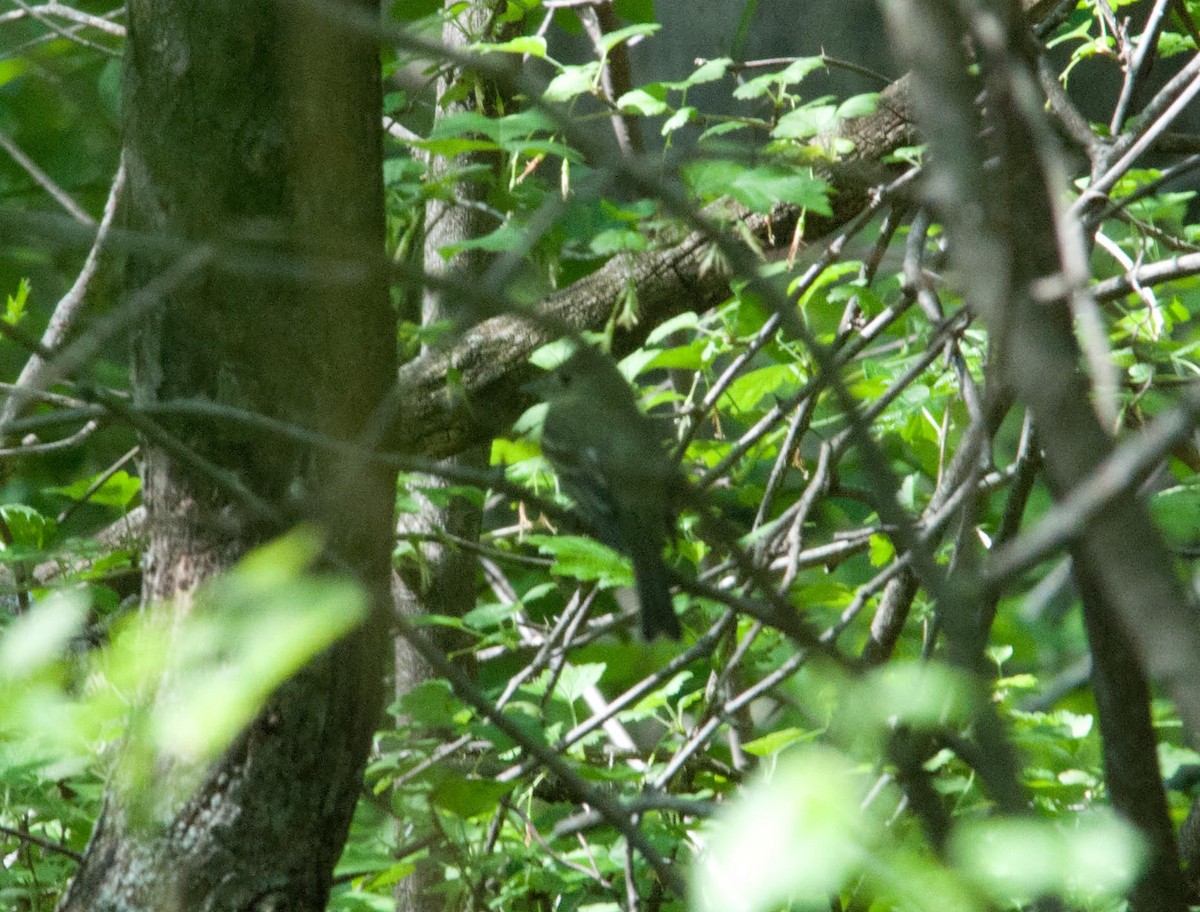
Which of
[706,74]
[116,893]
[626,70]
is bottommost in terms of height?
[116,893]

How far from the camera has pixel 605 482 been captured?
2.80m

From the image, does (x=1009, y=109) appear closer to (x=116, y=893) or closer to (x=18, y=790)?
(x=116, y=893)

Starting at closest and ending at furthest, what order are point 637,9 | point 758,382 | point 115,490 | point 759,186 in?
point 759,186 < point 758,382 < point 115,490 < point 637,9

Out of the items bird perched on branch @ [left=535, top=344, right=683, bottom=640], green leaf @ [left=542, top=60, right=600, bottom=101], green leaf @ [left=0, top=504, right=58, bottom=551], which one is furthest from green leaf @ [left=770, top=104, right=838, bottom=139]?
green leaf @ [left=0, top=504, right=58, bottom=551]

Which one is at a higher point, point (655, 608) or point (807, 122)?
point (807, 122)

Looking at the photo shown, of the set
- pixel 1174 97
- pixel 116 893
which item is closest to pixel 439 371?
pixel 116 893

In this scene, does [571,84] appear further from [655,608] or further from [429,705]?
[429,705]

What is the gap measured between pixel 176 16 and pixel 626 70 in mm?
2256

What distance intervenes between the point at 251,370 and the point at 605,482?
44.0 inches

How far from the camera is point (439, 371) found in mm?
2834

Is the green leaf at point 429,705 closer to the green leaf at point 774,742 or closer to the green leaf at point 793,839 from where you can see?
the green leaf at point 774,742

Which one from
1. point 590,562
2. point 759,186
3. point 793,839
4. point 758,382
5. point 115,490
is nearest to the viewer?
point 793,839

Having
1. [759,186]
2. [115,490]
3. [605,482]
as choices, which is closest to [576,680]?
[605,482]

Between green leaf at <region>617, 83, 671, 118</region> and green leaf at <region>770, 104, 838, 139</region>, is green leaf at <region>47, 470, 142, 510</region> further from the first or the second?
green leaf at <region>770, 104, 838, 139</region>
